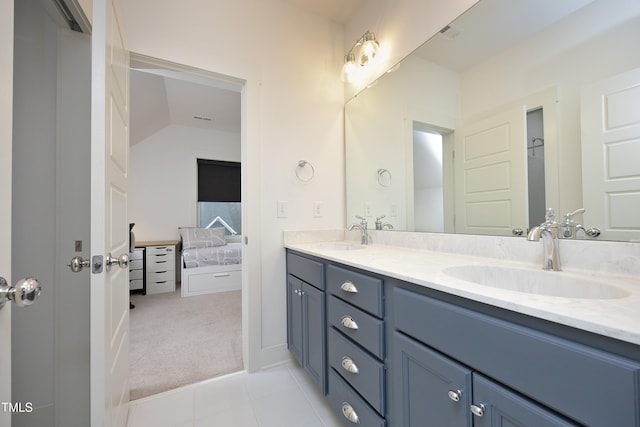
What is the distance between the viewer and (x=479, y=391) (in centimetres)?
63

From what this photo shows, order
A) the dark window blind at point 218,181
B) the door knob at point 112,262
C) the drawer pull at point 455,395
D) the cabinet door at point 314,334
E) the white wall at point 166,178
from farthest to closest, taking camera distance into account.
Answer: the dark window blind at point 218,181 → the white wall at point 166,178 → the cabinet door at point 314,334 → the door knob at point 112,262 → the drawer pull at point 455,395

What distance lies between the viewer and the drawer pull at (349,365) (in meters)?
1.09

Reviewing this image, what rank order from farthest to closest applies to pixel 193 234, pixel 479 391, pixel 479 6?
pixel 193 234, pixel 479 6, pixel 479 391

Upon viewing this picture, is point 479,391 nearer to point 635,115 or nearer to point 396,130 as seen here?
point 635,115

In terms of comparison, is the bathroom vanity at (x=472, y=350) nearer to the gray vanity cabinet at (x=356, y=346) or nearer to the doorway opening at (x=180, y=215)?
the gray vanity cabinet at (x=356, y=346)

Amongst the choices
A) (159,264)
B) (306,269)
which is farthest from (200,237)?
(306,269)

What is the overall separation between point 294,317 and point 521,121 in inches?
63.9

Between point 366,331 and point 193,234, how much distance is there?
12.0 ft

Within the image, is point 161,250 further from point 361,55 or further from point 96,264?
point 361,55

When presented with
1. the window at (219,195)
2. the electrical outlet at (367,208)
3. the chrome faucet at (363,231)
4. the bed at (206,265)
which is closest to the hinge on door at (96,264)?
the chrome faucet at (363,231)

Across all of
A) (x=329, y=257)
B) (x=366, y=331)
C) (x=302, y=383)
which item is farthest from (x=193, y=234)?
(x=366, y=331)

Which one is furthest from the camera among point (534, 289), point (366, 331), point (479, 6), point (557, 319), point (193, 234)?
point (193, 234)

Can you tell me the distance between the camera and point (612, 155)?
0.84 meters

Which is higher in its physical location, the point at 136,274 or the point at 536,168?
the point at 536,168
